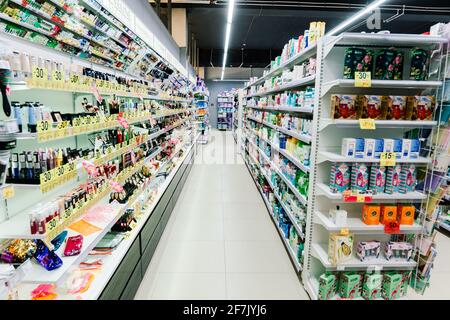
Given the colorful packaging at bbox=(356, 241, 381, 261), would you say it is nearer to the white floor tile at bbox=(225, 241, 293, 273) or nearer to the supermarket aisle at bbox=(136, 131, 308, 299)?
the supermarket aisle at bbox=(136, 131, 308, 299)

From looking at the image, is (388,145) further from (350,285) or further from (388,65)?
(350,285)

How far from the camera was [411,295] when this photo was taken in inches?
109

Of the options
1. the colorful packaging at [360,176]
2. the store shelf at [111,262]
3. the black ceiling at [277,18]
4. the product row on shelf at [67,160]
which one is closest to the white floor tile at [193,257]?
the product row on shelf at [67,160]

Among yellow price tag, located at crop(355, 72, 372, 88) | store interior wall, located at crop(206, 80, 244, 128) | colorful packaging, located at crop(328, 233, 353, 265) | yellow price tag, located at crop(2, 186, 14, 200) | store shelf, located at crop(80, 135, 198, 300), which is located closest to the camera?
yellow price tag, located at crop(2, 186, 14, 200)

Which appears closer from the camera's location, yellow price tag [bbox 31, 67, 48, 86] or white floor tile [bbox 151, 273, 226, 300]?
yellow price tag [bbox 31, 67, 48, 86]

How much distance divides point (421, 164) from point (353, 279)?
3.77ft

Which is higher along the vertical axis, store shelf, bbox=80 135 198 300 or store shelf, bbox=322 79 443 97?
store shelf, bbox=322 79 443 97

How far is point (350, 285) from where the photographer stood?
8.59ft

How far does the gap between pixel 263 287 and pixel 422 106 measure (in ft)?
6.97

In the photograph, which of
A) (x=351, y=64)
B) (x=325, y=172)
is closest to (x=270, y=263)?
(x=325, y=172)

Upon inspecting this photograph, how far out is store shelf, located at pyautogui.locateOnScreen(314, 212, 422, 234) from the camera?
Answer: 253 centimetres

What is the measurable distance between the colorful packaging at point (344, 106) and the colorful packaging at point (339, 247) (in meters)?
1.00

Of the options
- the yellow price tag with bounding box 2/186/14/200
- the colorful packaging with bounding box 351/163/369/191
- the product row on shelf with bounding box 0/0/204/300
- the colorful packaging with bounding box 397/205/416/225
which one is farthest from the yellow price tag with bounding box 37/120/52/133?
the colorful packaging with bounding box 397/205/416/225

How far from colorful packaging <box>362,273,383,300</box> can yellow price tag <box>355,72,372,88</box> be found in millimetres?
1635
